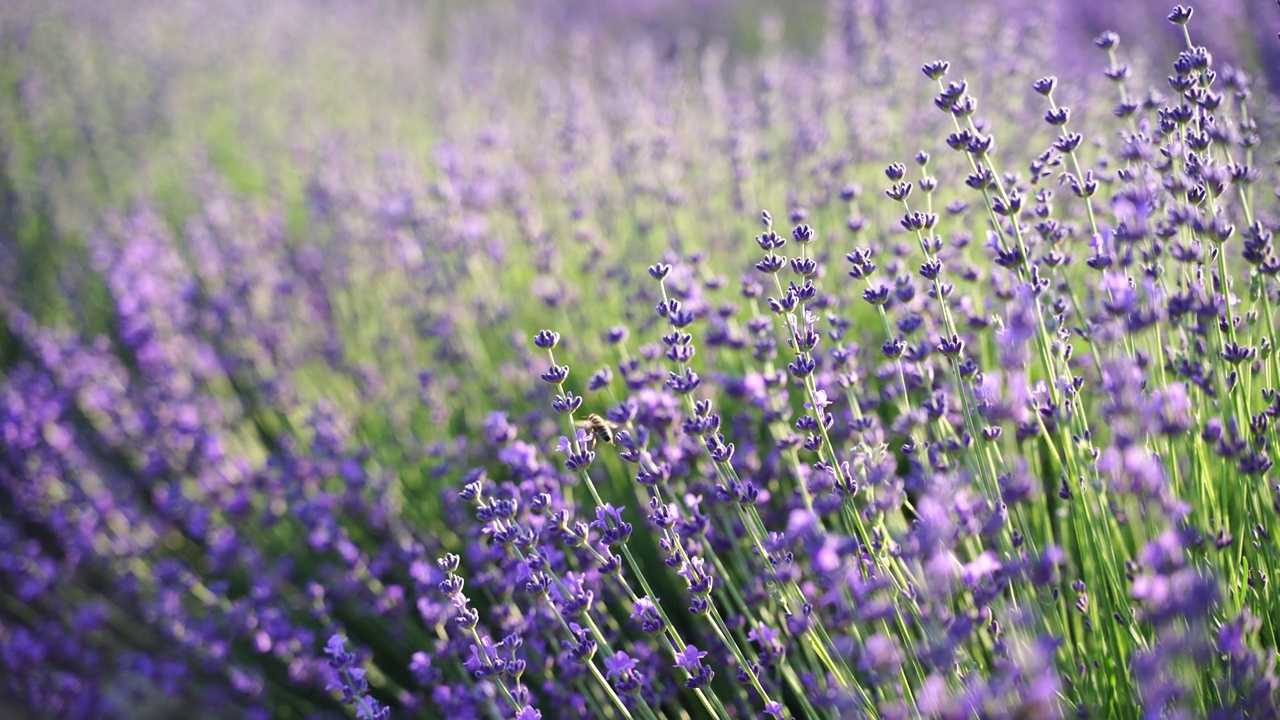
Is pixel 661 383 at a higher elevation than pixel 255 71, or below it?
below

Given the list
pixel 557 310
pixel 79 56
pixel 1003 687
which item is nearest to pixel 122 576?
pixel 557 310

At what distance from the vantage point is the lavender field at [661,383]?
5.07 feet

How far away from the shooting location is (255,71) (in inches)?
287

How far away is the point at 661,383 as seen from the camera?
233 cm

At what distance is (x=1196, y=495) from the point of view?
1646 mm

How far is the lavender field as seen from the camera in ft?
5.07

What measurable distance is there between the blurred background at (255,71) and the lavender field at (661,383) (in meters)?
0.05

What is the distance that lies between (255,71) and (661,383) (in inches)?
247

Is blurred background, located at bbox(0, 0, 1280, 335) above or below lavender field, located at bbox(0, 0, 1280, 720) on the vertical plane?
above

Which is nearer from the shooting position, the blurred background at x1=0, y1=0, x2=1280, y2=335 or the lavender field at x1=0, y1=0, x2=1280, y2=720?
the lavender field at x1=0, y1=0, x2=1280, y2=720

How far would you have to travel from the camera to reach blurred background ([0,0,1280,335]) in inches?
187

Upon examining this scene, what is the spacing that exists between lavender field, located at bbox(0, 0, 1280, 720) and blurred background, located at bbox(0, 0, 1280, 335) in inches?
2.1

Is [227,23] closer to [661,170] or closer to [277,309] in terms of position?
[277,309]

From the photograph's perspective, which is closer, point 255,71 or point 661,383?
point 661,383
